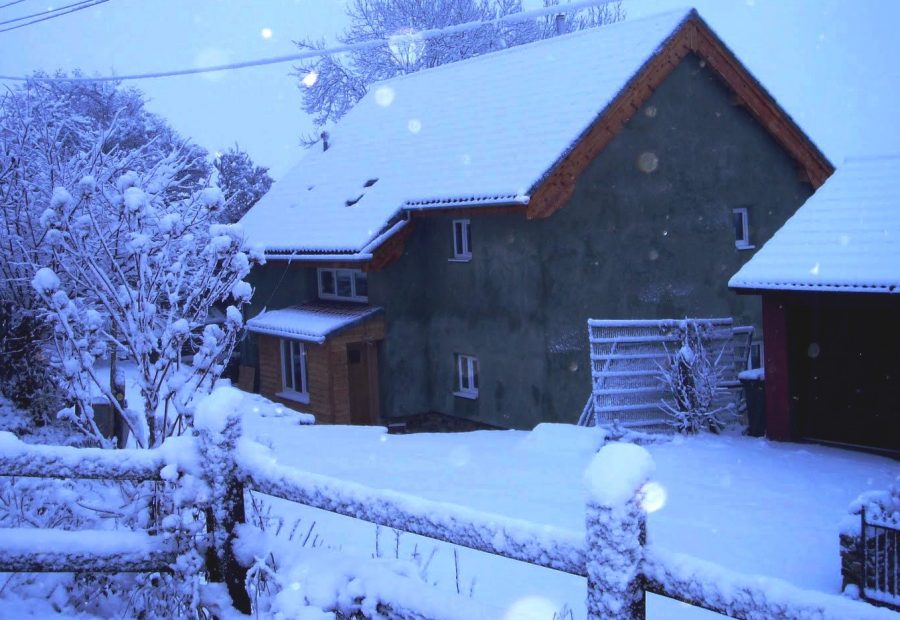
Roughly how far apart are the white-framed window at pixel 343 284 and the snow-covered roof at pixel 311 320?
1.10 ft

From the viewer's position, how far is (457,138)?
65.1 feet

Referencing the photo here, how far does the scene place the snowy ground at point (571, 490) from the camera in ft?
22.5

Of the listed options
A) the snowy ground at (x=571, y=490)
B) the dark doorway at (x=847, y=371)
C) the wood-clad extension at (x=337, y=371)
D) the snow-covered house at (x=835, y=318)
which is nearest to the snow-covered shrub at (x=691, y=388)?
the snowy ground at (x=571, y=490)

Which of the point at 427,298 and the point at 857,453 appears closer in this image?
the point at 857,453

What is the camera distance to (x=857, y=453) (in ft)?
40.1

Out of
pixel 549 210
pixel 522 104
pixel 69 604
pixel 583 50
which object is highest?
pixel 583 50

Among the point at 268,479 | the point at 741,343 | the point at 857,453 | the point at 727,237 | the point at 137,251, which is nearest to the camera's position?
the point at 268,479

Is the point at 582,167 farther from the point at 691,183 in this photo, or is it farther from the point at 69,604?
the point at 69,604

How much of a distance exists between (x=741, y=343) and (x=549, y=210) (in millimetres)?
5185

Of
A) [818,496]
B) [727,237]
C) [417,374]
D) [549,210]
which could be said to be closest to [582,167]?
[549,210]

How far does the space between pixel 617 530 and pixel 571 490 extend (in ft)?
25.4

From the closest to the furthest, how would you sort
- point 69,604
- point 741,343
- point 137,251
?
point 69,604
point 137,251
point 741,343

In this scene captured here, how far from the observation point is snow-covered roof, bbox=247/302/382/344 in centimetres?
1795

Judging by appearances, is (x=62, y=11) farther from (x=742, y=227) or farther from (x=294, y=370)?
(x=742, y=227)
